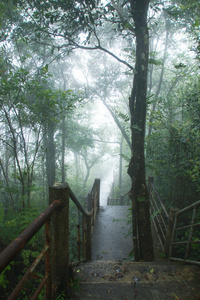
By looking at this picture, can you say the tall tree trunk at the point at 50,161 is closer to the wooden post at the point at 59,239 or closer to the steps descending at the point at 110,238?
the steps descending at the point at 110,238

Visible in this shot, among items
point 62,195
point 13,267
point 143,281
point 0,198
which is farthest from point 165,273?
point 0,198

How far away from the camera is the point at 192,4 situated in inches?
211

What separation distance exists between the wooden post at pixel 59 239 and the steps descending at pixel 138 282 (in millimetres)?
300

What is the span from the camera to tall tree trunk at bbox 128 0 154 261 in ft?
11.6

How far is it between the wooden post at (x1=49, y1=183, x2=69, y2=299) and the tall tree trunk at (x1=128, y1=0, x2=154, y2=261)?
2.08m

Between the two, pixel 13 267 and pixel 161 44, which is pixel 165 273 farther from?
pixel 161 44

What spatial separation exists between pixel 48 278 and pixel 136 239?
2.45 m

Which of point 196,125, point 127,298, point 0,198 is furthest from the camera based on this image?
point 0,198

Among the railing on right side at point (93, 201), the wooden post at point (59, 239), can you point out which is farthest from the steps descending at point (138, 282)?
the railing on right side at point (93, 201)

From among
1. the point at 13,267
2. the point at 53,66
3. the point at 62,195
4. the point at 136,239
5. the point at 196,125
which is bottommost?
the point at 13,267

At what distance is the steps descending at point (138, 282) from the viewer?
6.61 ft

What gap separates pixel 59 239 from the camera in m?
1.75

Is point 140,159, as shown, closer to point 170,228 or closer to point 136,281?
point 170,228

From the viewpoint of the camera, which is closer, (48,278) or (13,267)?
(48,278)
